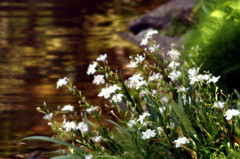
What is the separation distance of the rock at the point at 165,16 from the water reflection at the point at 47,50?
0.44 metres

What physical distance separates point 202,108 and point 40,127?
76.2 inches

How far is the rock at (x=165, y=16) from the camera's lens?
7.09 metres

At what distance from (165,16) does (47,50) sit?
2168mm

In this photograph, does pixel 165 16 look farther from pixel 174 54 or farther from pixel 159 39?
pixel 174 54

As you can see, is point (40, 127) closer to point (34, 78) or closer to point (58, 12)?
point (34, 78)

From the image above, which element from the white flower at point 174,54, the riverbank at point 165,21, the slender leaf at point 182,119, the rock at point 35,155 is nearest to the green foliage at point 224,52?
the white flower at point 174,54

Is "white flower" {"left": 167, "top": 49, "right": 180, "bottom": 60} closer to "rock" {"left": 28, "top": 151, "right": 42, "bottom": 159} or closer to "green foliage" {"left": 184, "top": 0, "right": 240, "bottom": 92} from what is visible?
"green foliage" {"left": 184, "top": 0, "right": 240, "bottom": 92}

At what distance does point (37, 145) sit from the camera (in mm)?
3479

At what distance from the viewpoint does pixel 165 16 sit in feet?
24.0

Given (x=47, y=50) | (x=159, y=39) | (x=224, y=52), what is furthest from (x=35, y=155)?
(x=159, y=39)

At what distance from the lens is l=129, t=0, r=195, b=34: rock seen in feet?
23.3

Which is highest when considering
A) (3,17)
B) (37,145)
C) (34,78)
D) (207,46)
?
(3,17)

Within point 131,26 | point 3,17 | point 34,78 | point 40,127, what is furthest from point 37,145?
point 3,17

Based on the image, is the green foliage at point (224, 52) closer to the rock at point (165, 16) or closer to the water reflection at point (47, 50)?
the water reflection at point (47, 50)
